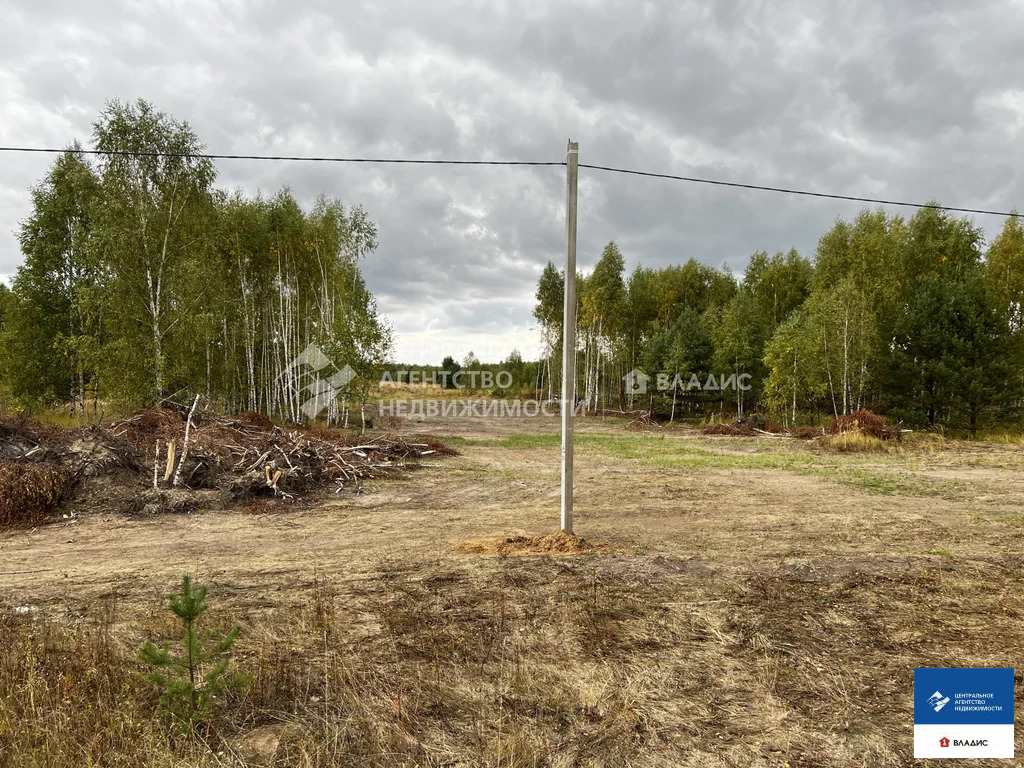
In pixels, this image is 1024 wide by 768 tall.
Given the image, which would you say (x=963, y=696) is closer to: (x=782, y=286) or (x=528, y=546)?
(x=528, y=546)

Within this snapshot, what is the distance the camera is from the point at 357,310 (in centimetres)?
2442

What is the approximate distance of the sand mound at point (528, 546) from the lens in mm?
7590

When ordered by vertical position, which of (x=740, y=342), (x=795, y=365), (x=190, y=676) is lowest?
(x=190, y=676)

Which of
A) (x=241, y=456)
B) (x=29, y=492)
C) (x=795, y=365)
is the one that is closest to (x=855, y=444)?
(x=795, y=365)

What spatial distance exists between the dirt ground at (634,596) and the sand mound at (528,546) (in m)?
0.21

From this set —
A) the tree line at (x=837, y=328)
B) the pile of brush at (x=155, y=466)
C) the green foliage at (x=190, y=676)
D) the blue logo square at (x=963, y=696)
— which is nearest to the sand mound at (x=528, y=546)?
the blue logo square at (x=963, y=696)

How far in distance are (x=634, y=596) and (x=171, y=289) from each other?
19.0 metres

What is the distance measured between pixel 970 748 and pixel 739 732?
1.51m

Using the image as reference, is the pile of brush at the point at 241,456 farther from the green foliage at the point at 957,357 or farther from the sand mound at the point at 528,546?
the green foliage at the point at 957,357

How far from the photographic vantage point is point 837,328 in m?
26.0

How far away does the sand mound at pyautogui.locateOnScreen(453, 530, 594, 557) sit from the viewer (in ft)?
24.9

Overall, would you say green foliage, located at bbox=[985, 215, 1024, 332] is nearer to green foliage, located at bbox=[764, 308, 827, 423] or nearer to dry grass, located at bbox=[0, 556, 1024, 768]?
green foliage, located at bbox=[764, 308, 827, 423]

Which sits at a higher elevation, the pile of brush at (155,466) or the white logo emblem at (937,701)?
the pile of brush at (155,466)

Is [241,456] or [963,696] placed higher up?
[241,456]
